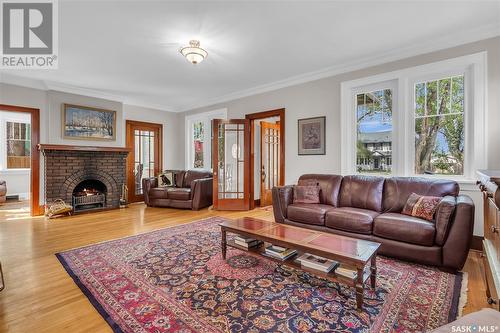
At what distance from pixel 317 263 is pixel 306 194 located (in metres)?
1.81

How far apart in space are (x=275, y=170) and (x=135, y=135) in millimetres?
3892

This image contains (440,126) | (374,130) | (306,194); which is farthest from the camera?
(374,130)

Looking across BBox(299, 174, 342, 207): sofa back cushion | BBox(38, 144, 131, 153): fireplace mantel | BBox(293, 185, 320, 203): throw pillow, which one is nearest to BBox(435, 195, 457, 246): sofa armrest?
BBox(299, 174, 342, 207): sofa back cushion

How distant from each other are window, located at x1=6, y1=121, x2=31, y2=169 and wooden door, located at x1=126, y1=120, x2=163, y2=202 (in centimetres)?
358

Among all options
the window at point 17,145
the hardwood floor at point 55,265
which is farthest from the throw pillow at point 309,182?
the window at point 17,145

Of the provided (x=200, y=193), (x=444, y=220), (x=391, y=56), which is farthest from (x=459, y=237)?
(x=200, y=193)

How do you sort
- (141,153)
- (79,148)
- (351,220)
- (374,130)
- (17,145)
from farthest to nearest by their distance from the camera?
(17,145), (141,153), (79,148), (374,130), (351,220)

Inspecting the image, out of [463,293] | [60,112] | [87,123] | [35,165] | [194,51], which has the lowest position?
[463,293]

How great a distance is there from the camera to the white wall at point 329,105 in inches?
114

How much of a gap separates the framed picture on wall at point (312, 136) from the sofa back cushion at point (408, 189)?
1350 millimetres

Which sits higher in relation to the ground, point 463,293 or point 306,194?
point 306,194

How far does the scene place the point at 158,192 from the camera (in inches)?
225

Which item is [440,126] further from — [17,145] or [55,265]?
[17,145]

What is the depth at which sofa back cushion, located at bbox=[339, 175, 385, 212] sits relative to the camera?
332 centimetres
